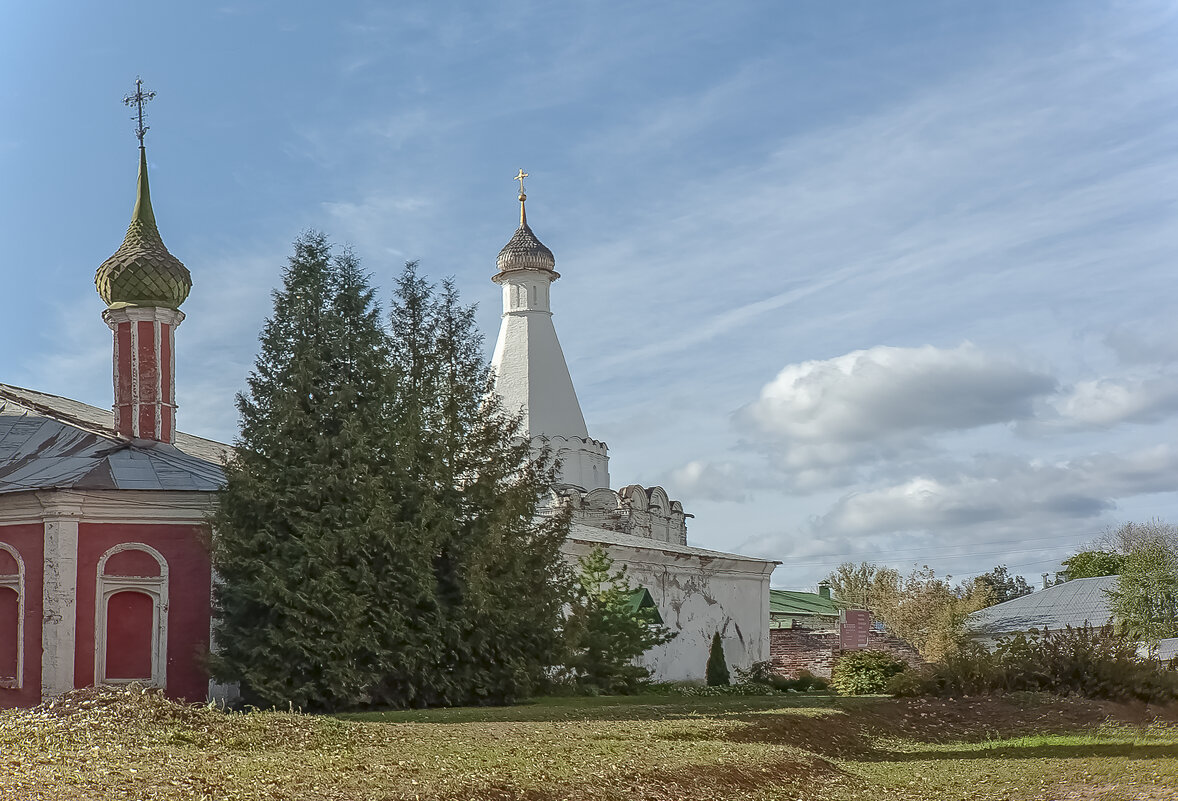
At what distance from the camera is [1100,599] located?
4688 centimetres

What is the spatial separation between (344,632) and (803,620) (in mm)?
33728

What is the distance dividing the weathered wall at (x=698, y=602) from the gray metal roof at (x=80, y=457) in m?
8.26

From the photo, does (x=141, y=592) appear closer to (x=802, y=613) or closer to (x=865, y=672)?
(x=865, y=672)

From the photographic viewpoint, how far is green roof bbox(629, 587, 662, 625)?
2492 centimetres

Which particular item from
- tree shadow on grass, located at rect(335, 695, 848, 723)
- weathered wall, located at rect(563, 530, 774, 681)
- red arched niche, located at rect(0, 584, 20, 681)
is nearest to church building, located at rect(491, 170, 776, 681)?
weathered wall, located at rect(563, 530, 774, 681)

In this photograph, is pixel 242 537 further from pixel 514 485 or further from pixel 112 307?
pixel 112 307

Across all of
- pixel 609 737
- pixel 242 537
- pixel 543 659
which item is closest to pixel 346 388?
pixel 242 537

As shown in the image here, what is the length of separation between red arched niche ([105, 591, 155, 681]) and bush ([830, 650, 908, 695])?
15032 mm

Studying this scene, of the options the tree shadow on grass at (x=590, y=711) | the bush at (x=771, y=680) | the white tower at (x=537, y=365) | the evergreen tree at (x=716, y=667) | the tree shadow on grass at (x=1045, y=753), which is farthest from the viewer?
the white tower at (x=537, y=365)

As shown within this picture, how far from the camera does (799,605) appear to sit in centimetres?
4859

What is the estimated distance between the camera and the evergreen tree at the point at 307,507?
1595 centimetres

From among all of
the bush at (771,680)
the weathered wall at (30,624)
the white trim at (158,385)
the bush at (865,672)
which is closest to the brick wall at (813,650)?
the bush at (771,680)

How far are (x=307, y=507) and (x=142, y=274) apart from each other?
613 centimetres

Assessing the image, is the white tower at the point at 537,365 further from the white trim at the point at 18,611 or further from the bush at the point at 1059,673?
the white trim at the point at 18,611
